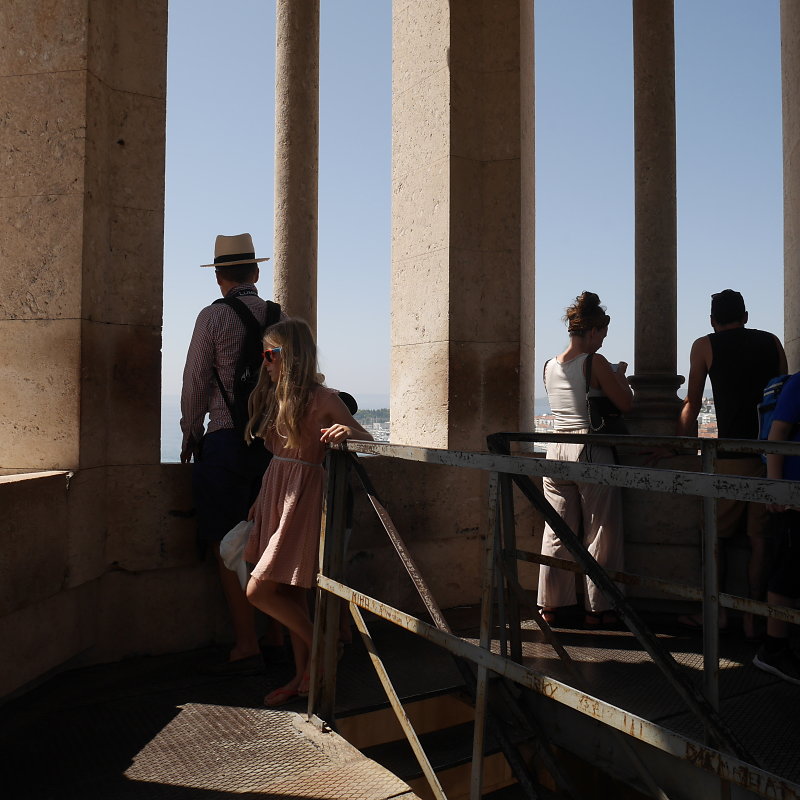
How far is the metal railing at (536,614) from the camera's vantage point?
152cm

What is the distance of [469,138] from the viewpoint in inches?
180

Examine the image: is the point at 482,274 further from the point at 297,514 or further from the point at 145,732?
the point at 145,732

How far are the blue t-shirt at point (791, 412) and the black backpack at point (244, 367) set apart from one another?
2196 millimetres

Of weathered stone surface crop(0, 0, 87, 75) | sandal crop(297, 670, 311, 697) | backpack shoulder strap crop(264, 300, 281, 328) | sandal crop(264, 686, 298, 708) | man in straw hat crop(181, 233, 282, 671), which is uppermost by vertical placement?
weathered stone surface crop(0, 0, 87, 75)

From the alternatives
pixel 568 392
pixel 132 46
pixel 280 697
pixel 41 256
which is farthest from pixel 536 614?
pixel 132 46

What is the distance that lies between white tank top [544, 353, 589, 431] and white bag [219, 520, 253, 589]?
5.84 feet

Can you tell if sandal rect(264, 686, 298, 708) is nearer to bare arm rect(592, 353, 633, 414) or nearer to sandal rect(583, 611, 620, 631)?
sandal rect(583, 611, 620, 631)

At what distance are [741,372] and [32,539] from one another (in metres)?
3.35

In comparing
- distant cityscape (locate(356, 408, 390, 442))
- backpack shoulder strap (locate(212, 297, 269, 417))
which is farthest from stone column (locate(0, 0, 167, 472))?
distant cityscape (locate(356, 408, 390, 442))

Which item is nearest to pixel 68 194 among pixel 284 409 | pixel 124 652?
pixel 284 409

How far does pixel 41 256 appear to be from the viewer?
3412mm

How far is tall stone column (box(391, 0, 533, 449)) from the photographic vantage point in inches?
178

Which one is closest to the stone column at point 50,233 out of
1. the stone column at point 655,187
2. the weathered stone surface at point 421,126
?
the weathered stone surface at point 421,126

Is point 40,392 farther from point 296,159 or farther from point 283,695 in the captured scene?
point 296,159
